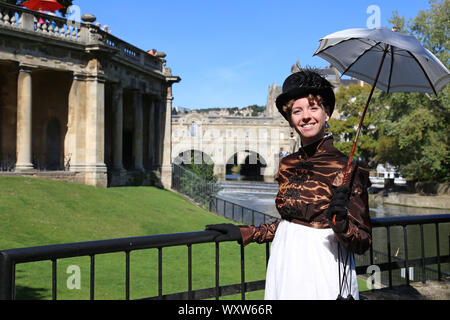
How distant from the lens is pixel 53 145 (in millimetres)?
22641

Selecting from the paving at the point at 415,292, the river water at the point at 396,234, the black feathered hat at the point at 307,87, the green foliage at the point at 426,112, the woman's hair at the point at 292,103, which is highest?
the green foliage at the point at 426,112

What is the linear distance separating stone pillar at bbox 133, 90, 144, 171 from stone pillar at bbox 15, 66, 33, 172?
794 cm

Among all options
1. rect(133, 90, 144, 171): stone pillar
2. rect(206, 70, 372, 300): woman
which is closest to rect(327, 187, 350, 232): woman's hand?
rect(206, 70, 372, 300): woman

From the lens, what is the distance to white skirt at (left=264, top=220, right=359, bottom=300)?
112 inches

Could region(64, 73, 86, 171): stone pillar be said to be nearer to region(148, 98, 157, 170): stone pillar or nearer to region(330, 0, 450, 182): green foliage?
region(148, 98, 157, 170): stone pillar

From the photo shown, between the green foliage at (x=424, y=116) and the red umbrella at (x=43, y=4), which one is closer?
the red umbrella at (x=43, y=4)

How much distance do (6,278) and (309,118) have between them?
7.43 ft

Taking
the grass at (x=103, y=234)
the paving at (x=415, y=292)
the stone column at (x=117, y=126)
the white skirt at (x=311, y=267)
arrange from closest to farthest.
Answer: the white skirt at (x=311, y=267) < the paving at (x=415, y=292) < the grass at (x=103, y=234) < the stone column at (x=117, y=126)

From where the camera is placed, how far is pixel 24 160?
62.6 feet

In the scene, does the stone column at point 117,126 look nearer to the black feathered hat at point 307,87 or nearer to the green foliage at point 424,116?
the green foliage at point 424,116

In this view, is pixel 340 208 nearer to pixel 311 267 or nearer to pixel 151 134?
pixel 311 267

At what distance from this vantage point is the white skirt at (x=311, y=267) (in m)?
2.84

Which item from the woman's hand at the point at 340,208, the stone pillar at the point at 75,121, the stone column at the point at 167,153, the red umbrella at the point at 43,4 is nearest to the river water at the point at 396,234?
the woman's hand at the point at 340,208
